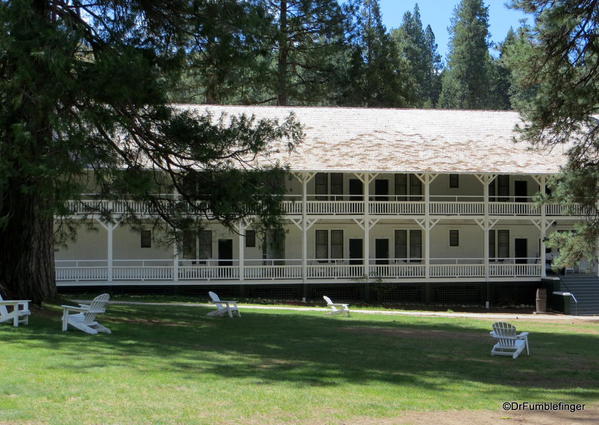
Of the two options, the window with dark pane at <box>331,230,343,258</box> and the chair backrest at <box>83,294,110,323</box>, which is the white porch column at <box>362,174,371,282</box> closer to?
the window with dark pane at <box>331,230,343,258</box>

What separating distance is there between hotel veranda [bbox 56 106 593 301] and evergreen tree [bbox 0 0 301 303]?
39.3 feet

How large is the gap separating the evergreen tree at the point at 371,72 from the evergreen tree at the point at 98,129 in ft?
102

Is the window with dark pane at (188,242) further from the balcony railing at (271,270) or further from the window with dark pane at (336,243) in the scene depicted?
the window with dark pane at (336,243)

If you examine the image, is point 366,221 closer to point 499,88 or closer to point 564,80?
point 564,80

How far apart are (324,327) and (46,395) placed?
11.5 m

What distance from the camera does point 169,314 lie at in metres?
22.1

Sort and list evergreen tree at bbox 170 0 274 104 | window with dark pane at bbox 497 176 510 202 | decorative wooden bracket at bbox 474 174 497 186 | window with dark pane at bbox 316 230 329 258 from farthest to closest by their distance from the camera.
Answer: window with dark pane at bbox 497 176 510 202, window with dark pane at bbox 316 230 329 258, decorative wooden bracket at bbox 474 174 497 186, evergreen tree at bbox 170 0 274 104

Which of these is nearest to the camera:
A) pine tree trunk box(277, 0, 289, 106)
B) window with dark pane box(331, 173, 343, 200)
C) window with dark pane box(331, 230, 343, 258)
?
window with dark pane box(331, 173, 343, 200)

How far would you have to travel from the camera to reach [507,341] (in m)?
15.1

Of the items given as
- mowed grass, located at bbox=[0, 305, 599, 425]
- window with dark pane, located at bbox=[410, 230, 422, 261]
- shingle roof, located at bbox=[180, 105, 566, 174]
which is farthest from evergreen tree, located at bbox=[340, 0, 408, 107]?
mowed grass, located at bbox=[0, 305, 599, 425]

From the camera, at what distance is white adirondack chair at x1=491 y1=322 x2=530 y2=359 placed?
588 inches

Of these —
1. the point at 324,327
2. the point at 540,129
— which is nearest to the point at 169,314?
the point at 324,327

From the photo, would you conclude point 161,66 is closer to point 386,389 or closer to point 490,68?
point 386,389

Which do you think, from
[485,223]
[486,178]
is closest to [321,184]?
[486,178]
